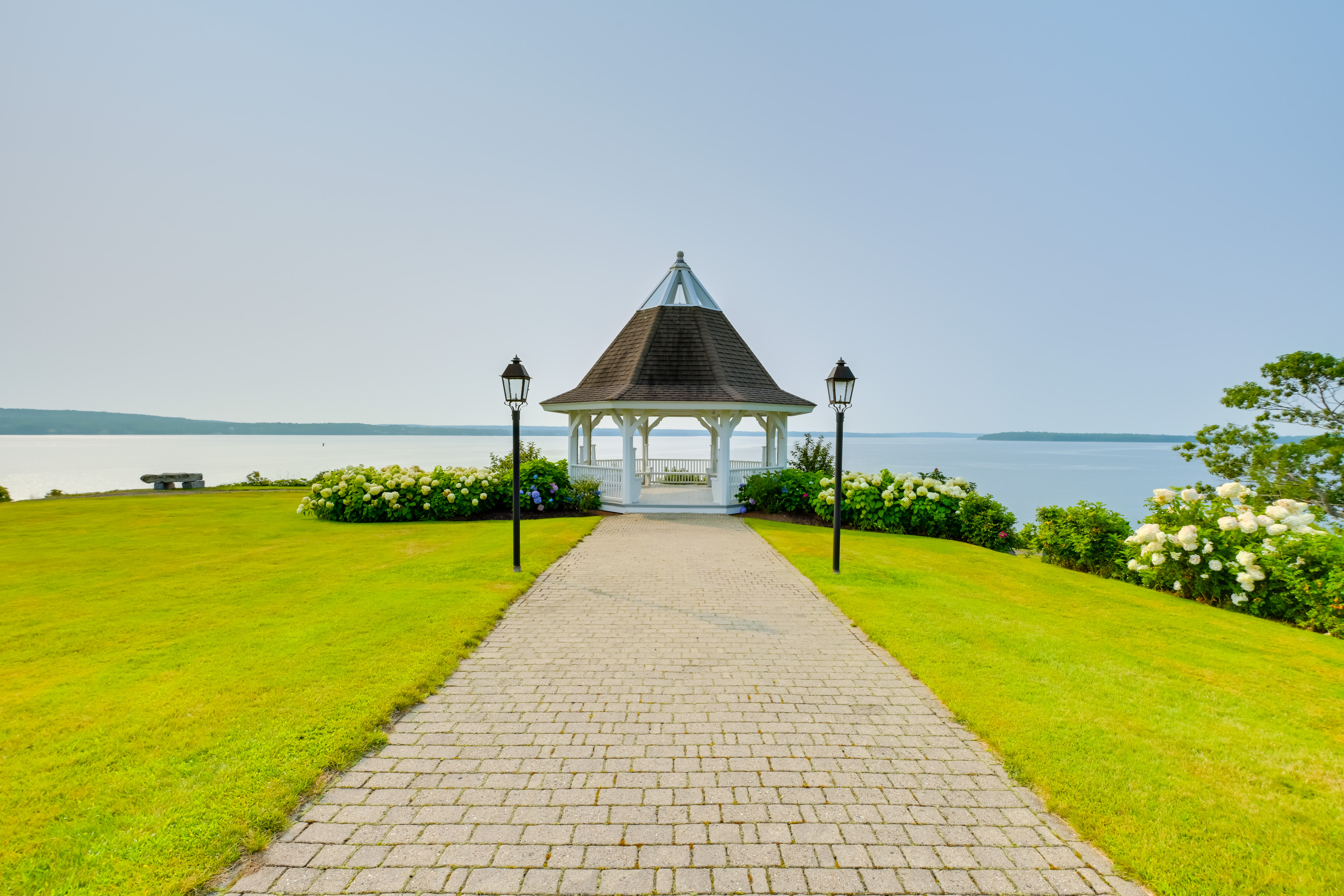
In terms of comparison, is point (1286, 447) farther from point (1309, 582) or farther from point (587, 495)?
point (587, 495)

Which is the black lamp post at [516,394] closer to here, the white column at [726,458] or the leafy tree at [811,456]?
the white column at [726,458]

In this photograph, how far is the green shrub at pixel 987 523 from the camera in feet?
42.3

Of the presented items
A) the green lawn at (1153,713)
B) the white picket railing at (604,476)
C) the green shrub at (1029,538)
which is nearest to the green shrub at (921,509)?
the green shrub at (1029,538)

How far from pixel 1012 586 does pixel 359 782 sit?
877 cm

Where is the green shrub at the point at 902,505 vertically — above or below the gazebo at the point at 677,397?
below

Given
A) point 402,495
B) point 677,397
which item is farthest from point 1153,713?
point 402,495

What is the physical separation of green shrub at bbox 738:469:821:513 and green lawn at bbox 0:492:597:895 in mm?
Result: 6781

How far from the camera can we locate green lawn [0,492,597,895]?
2887 millimetres

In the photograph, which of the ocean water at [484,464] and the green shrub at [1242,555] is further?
the ocean water at [484,464]

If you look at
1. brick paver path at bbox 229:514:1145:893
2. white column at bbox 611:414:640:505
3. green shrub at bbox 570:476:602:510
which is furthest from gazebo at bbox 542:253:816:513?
brick paver path at bbox 229:514:1145:893

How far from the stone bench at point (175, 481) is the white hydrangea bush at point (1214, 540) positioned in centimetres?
2979

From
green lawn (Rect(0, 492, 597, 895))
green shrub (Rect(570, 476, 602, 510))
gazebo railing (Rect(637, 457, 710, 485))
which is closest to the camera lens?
green lawn (Rect(0, 492, 597, 895))

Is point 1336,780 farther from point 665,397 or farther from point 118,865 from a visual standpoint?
point 665,397

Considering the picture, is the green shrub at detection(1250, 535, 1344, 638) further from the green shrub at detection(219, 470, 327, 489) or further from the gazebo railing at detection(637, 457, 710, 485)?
the green shrub at detection(219, 470, 327, 489)
